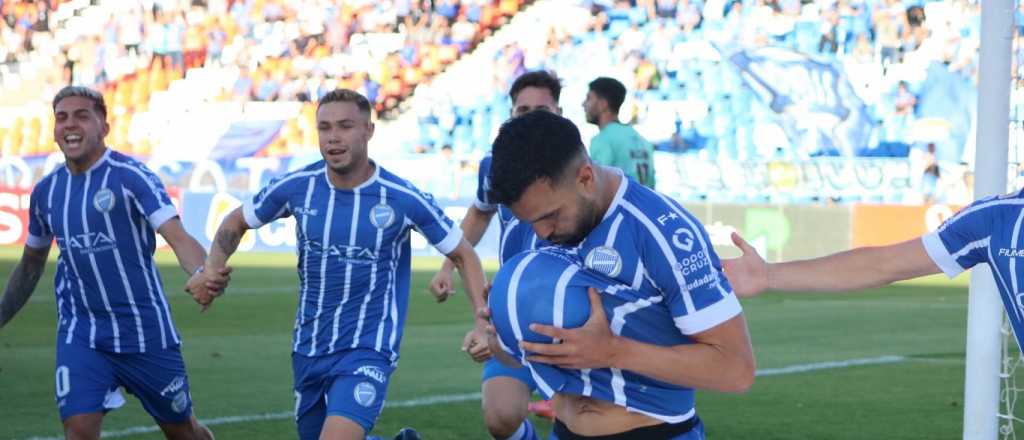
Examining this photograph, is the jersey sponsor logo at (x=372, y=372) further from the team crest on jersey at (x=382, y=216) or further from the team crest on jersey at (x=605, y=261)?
the team crest on jersey at (x=605, y=261)

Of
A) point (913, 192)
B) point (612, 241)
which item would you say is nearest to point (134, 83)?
point (913, 192)

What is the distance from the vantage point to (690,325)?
3.23m

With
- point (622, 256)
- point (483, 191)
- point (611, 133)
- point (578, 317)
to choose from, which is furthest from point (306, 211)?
point (611, 133)

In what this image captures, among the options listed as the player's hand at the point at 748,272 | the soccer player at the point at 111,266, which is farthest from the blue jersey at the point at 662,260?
the soccer player at the point at 111,266

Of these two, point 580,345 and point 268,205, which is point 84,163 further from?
point 580,345

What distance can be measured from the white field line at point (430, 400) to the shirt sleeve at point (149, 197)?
2.00 meters

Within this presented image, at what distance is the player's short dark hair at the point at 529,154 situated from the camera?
3.09 m

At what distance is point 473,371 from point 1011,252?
7180 millimetres

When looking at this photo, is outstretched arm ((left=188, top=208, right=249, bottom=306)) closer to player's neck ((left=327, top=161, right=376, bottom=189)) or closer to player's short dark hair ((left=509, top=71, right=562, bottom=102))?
player's neck ((left=327, top=161, right=376, bottom=189))

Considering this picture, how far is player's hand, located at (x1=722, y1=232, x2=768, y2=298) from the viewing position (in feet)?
12.8

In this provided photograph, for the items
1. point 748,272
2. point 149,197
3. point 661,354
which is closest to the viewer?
point 661,354

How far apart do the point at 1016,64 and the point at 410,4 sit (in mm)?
22320

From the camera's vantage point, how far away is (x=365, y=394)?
234 inches

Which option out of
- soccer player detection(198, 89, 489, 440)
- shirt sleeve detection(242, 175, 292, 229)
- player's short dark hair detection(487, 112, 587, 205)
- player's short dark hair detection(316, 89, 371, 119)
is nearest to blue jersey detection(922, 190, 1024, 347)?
player's short dark hair detection(487, 112, 587, 205)
